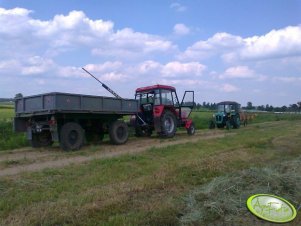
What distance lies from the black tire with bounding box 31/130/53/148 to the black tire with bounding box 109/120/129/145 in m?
2.34

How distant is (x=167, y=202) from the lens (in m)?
6.57

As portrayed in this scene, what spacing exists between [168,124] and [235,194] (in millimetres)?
12092

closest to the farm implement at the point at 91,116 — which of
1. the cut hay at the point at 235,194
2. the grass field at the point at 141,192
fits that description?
the grass field at the point at 141,192

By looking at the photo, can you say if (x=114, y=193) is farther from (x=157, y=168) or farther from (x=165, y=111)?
(x=165, y=111)

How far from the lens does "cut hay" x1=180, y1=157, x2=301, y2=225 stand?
229 inches

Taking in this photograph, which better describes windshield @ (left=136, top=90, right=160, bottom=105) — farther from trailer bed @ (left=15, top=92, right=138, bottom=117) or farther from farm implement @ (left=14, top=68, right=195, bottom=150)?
trailer bed @ (left=15, top=92, right=138, bottom=117)

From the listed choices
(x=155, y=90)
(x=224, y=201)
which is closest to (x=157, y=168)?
(x=224, y=201)

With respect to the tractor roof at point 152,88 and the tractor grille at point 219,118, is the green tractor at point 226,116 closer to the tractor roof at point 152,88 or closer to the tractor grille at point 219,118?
the tractor grille at point 219,118

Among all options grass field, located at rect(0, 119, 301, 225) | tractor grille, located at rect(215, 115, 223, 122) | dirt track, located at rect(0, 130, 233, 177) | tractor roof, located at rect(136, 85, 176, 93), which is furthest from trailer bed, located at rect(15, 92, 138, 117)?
tractor grille, located at rect(215, 115, 223, 122)

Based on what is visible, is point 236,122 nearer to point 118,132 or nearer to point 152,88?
point 152,88

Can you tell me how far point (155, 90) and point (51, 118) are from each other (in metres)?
6.02

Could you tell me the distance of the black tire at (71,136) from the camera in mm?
13664

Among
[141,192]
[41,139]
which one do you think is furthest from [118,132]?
[141,192]

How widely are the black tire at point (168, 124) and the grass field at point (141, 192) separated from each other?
23.2 ft
